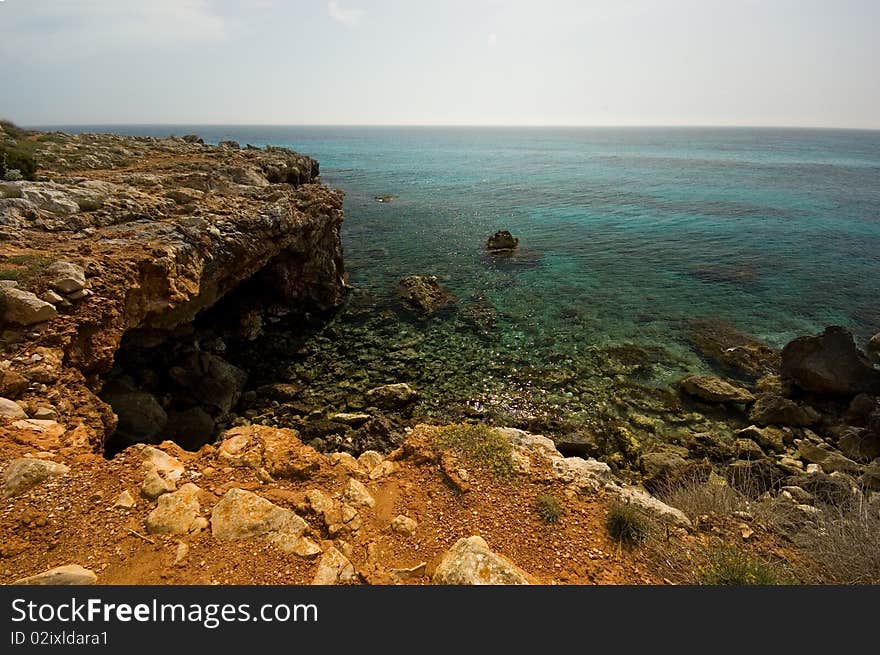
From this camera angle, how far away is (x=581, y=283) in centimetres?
2838

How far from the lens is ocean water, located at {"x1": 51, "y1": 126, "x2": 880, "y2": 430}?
18.0m

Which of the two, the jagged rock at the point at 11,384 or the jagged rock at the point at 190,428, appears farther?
the jagged rock at the point at 190,428

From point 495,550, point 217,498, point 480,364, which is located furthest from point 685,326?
point 217,498

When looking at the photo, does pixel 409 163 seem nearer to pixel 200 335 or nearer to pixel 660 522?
pixel 200 335

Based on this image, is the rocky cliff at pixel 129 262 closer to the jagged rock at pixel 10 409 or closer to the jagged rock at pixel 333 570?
the jagged rock at pixel 10 409

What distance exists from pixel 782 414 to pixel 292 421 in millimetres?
18321

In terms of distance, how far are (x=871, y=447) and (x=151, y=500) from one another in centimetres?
2034

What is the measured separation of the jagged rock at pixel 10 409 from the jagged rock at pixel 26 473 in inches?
60.1

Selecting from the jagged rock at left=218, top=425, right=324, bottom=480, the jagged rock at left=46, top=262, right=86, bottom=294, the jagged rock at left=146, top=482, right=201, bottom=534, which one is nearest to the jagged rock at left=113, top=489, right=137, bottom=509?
the jagged rock at left=146, top=482, right=201, bottom=534

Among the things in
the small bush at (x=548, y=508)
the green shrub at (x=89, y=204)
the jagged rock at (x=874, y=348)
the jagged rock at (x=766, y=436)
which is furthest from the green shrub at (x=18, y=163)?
the jagged rock at (x=874, y=348)

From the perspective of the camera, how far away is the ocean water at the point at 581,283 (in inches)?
709

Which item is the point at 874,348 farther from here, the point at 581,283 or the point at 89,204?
the point at 89,204

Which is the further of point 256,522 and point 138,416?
point 138,416

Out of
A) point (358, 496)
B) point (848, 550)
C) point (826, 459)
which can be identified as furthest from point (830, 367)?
point (358, 496)
